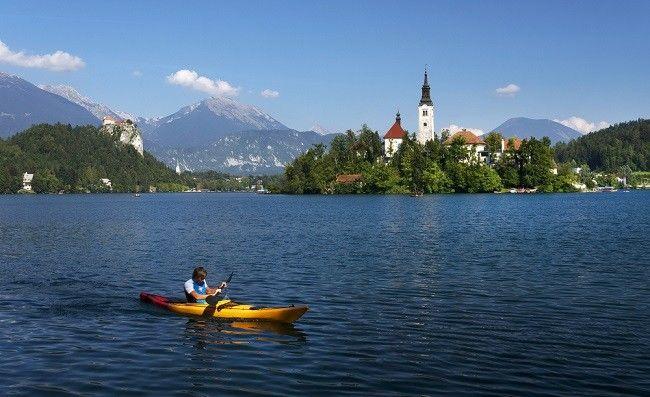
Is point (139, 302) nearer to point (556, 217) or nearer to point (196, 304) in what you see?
point (196, 304)

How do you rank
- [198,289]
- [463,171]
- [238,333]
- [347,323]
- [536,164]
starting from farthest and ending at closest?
[536,164], [463,171], [198,289], [347,323], [238,333]

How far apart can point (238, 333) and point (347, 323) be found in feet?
14.0

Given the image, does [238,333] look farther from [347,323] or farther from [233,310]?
[347,323]

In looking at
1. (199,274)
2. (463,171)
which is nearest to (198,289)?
(199,274)

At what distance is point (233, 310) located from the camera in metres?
25.6

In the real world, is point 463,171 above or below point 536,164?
below

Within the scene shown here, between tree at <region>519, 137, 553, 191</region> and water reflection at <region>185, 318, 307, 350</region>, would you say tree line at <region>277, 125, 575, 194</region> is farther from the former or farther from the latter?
water reflection at <region>185, 318, 307, 350</region>

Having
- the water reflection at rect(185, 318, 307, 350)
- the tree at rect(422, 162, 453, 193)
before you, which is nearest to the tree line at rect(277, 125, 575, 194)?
the tree at rect(422, 162, 453, 193)

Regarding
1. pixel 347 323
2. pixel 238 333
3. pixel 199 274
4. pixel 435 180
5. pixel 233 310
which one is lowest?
pixel 238 333

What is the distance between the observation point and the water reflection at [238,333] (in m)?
22.8

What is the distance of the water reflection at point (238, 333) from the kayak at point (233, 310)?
0.82 feet

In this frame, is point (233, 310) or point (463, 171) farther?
Answer: point (463, 171)

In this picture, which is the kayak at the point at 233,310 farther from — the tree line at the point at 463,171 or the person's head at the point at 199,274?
the tree line at the point at 463,171

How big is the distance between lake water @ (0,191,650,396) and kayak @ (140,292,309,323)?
0.44 metres
